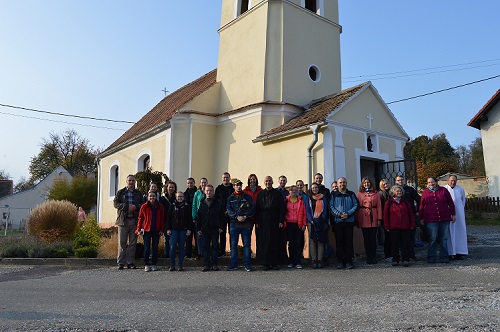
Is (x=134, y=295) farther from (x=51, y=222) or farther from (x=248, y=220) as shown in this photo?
(x=51, y=222)

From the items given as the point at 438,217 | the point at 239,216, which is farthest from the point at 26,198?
the point at 438,217

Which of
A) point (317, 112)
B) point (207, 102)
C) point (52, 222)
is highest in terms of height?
point (207, 102)

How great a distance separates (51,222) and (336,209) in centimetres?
899

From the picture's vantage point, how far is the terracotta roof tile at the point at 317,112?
1108 centimetres

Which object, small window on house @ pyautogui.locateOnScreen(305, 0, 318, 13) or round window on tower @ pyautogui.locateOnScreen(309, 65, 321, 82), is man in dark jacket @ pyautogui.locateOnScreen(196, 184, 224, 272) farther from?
small window on house @ pyautogui.locateOnScreen(305, 0, 318, 13)

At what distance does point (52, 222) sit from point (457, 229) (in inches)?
443

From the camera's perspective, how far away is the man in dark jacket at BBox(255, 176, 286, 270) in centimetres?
850

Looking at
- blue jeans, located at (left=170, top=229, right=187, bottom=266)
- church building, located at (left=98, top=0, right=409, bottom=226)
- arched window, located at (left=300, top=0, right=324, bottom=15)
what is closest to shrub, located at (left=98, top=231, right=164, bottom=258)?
blue jeans, located at (left=170, top=229, right=187, bottom=266)

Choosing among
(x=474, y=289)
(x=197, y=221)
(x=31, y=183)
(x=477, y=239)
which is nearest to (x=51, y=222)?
(x=197, y=221)

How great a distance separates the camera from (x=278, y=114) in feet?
43.0

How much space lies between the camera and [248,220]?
851cm

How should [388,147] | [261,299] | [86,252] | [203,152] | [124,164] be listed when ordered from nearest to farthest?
[261,299], [86,252], [388,147], [203,152], [124,164]

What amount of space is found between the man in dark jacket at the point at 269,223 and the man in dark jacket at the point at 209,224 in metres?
0.87

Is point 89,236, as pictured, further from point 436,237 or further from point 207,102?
point 436,237
